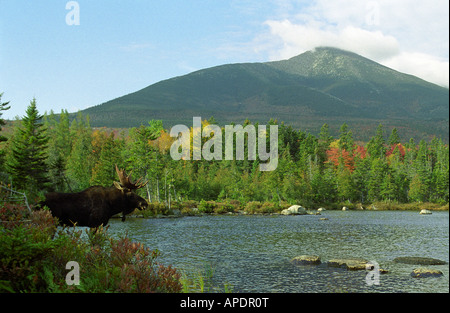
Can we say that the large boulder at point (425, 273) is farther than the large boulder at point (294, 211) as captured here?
No

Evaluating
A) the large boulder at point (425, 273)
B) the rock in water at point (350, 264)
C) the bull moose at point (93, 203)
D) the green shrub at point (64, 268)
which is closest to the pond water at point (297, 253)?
the large boulder at point (425, 273)

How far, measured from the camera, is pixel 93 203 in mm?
10250

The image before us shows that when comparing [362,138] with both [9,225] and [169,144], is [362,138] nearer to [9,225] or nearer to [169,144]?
[169,144]

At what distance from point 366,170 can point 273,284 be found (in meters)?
67.6

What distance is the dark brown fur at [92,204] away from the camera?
1009 cm

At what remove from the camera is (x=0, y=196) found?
349 inches

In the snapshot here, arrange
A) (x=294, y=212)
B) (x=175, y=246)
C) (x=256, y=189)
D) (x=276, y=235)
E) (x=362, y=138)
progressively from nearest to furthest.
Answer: (x=175, y=246) < (x=276, y=235) < (x=294, y=212) < (x=256, y=189) < (x=362, y=138)

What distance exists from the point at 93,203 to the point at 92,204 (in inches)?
1.4

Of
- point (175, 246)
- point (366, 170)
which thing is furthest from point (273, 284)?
point (366, 170)

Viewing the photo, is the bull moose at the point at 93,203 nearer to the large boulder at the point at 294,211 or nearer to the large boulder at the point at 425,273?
the large boulder at the point at 425,273

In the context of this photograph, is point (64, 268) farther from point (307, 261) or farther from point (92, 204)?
point (307, 261)

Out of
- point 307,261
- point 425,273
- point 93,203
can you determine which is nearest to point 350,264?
point 307,261
